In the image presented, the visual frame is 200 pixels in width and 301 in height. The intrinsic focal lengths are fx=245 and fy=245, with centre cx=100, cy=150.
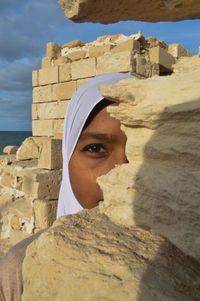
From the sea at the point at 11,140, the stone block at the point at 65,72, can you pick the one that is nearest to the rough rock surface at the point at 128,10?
the stone block at the point at 65,72

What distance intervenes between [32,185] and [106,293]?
11.1ft

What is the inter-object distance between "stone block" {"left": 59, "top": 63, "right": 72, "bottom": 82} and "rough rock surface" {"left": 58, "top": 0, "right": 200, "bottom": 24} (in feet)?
10.3

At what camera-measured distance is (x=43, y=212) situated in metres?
3.64

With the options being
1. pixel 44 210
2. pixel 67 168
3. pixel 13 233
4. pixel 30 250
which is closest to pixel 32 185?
pixel 44 210

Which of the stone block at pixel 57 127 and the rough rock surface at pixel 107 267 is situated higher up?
the stone block at pixel 57 127

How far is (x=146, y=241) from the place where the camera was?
0.65m

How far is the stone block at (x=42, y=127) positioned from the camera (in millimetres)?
4976

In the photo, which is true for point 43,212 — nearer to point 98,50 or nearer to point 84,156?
point 84,156

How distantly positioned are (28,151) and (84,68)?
185cm

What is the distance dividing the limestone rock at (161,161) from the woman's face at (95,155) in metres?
0.51

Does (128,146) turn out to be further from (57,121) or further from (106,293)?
(57,121)

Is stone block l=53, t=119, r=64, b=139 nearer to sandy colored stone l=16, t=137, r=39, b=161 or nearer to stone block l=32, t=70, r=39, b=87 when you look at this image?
sandy colored stone l=16, t=137, r=39, b=161

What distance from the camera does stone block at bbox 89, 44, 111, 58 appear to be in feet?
14.4

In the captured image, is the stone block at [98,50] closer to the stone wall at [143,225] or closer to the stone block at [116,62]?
the stone block at [116,62]
